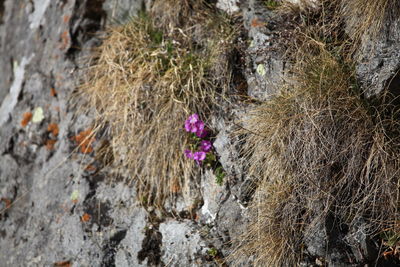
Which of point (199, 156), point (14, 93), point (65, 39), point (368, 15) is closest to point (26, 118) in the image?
point (14, 93)

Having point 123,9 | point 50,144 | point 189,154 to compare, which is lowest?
Answer: point 50,144

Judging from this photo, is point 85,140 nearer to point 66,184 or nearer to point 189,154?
point 66,184

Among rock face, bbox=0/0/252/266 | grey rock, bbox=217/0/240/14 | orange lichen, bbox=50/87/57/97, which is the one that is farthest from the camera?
orange lichen, bbox=50/87/57/97

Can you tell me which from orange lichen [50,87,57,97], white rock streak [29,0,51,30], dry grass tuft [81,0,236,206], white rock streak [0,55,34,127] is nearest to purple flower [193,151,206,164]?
dry grass tuft [81,0,236,206]

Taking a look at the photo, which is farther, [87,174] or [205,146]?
[87,174]

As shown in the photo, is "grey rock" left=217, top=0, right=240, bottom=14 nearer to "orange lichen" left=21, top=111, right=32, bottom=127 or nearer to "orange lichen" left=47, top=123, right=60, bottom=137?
"orange lichen" left=47, top=123, right=60, bottom=137

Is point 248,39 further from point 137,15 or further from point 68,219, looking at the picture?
point 68,219
